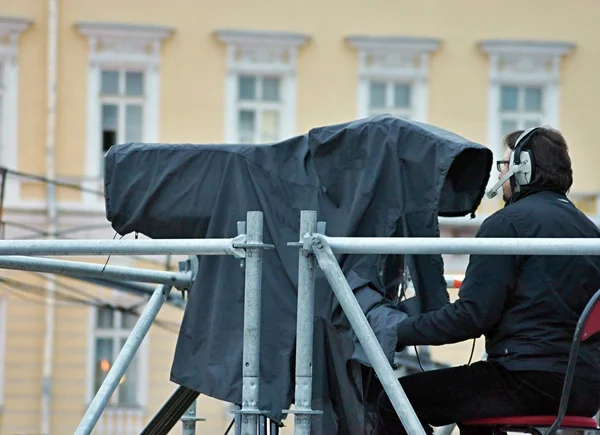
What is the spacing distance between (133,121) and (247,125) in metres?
1.92

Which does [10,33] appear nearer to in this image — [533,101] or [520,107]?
[520,107]

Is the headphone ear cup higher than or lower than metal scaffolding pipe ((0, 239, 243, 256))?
higher

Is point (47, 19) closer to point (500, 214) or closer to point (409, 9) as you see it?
point (409, 9)

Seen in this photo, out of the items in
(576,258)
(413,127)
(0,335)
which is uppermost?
(413,127)

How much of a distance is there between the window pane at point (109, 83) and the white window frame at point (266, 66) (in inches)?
73.1

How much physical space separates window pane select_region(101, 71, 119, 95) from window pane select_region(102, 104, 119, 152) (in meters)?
0.26

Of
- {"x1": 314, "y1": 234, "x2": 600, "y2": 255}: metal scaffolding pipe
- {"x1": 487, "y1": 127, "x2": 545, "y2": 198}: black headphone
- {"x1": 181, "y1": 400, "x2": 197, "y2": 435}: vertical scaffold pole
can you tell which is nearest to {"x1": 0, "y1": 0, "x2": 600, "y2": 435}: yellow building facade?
{"x1": 181, "y1": 400, "x2": 197, "y2": 435}: vertical scaffold pole

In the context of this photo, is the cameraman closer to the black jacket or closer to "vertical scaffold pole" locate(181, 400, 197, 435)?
the black jacket

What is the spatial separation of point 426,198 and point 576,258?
1.62 ft

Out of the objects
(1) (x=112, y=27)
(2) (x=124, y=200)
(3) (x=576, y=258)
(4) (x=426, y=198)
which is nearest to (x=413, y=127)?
(4) (x=426, y=198)

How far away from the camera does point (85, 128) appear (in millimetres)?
26078

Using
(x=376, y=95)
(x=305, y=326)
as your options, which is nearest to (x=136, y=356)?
(x=376, y=95)

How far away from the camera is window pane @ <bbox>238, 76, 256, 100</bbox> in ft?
87.0

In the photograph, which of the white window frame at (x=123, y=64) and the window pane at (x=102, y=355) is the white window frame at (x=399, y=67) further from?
the window pane at (x=102, y=355)
